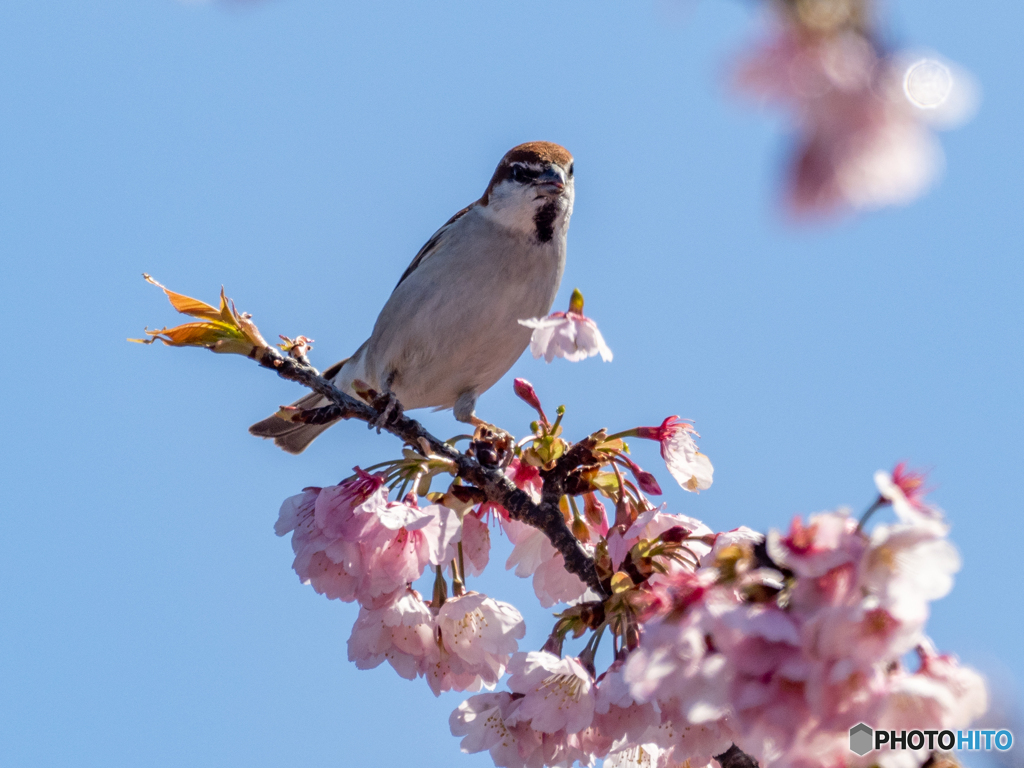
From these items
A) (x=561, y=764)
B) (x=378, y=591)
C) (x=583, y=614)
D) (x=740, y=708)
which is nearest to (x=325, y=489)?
(x=378, y=591)

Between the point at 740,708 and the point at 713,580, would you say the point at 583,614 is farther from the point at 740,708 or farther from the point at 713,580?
the point at 740,708

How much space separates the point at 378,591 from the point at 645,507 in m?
0.81

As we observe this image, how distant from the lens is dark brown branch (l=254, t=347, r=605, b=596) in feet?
8.74

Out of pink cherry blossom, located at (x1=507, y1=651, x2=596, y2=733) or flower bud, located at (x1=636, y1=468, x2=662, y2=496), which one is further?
flower bud, located at (x1=636, y1=468, x2=662, y2=496)

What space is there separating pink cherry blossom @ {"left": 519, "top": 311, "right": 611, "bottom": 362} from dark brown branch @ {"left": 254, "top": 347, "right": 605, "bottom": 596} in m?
0.29

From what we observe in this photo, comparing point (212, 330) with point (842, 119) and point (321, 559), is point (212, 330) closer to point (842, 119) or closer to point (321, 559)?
point (321, 559)

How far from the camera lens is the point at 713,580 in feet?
6.11

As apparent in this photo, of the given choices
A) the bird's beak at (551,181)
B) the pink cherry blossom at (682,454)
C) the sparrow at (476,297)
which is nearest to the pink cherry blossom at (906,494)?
the pink cherry blossom at (682,454)

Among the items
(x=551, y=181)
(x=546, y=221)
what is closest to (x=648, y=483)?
(x=546, y=221)

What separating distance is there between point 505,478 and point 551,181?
2.79 meters

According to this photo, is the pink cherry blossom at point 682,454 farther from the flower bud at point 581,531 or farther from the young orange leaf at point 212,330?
the young orange leaf at point 212,330

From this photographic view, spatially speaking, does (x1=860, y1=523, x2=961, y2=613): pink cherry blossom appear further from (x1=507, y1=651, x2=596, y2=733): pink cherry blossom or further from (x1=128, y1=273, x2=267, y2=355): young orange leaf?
(x1=128, y1=273, x2=267, y2=355): young orange leaf

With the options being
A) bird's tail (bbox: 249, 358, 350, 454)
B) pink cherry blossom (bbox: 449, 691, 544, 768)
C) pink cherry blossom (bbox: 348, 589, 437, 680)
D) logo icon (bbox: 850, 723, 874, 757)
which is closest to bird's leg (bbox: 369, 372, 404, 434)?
pink cherry blossom (bbox: 348, 589, 437, 680)

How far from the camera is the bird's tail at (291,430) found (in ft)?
17.7
